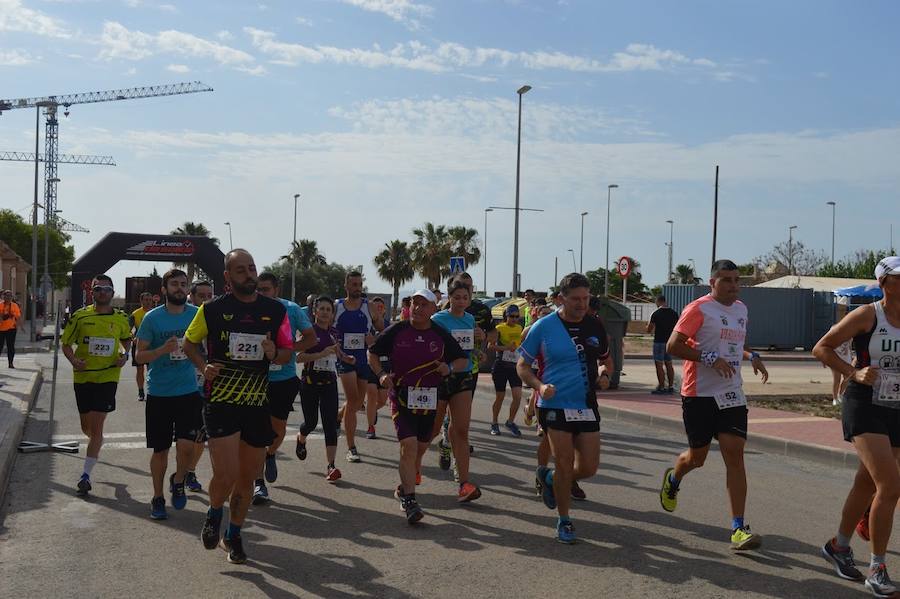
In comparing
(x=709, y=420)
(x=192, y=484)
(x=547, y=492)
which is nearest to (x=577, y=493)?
(x=547, y=492)

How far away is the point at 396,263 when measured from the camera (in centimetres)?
7069

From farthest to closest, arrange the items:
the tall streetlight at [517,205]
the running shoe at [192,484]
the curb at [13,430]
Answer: the tall streetlight at [517,205] → the curb at [13,430] → the running shoe at [192,484]

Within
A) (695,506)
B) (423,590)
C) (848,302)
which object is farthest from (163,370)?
(848,302)

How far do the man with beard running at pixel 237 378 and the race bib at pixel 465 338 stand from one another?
114 inches

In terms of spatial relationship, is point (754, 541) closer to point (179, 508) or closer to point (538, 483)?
point (538, 483)

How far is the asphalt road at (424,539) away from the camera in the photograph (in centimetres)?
535

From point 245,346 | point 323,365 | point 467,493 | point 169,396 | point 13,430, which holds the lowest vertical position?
point 13,430

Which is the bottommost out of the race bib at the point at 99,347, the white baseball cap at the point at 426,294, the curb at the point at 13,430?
the curb at the point at 13,430

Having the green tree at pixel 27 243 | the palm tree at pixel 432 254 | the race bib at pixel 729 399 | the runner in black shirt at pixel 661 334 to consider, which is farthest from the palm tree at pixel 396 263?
the race bib at pixel 729 399

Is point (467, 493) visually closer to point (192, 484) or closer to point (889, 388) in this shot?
point (192, 484)

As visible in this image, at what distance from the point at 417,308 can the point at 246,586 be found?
270 centimetres

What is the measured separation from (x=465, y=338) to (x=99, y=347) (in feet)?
10.6

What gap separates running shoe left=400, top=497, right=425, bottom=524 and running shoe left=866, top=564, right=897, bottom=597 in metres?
3.02

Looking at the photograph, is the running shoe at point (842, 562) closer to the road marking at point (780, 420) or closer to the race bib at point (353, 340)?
the race bib at point (353, 340)
